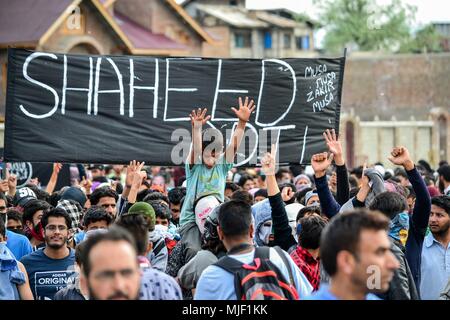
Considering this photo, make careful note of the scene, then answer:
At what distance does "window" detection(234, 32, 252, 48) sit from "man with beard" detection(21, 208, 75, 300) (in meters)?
67.2

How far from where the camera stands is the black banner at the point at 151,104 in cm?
1123

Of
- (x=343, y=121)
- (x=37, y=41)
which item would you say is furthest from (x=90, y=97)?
(x=343, y=121)

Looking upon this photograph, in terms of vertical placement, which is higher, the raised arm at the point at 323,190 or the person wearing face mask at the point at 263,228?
the raised arm at the point at 323,190

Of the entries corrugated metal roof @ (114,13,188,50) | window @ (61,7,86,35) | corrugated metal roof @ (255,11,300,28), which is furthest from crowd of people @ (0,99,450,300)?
corrugated metal roof @ (255,11,300,28)

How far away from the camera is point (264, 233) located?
968 cm

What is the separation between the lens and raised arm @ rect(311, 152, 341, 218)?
8969mm

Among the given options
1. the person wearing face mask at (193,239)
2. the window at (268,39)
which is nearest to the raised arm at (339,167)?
the person wearing face mask at (193,239)

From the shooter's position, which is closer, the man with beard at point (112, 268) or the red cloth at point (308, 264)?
the man with beard at point (112, 268)

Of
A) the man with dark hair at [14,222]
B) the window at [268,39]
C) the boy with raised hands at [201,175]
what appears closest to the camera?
the boy with raised hands at [201,175]

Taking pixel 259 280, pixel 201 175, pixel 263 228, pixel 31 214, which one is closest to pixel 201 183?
pixel 201 175

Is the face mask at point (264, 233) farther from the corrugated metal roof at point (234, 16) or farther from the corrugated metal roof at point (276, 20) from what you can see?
the corrugated metal roof at point (276, 20)

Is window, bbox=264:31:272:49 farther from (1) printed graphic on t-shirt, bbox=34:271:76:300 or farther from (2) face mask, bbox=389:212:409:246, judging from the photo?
(1) printed graphic on t-shirt, bbox=34:271:76:300

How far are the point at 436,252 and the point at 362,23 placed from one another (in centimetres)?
7080

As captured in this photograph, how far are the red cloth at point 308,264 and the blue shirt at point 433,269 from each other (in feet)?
4.31
